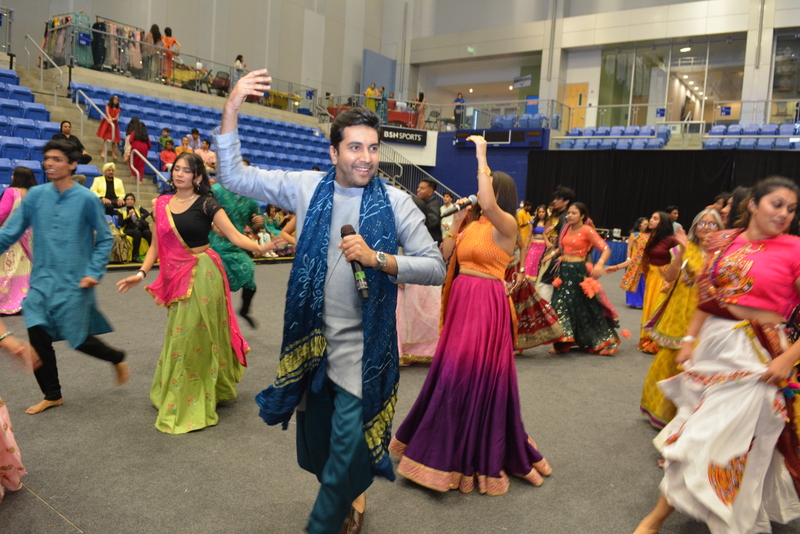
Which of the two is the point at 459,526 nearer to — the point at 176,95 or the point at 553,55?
the point at 176,95

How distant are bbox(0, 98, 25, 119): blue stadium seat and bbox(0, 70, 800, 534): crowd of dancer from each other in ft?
23.1

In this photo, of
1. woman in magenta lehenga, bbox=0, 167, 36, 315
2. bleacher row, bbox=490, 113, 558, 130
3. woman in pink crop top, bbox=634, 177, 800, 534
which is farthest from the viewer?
bleacher row, bbox=490, 113, 558, 130

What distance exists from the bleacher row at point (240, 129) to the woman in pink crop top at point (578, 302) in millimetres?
9187

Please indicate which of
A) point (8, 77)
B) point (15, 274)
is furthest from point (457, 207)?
point (8, 77)

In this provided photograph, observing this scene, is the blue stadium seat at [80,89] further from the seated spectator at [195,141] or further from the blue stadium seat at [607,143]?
the blue stadium seat at [607,143]

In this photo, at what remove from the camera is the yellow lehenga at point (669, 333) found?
3.72 m

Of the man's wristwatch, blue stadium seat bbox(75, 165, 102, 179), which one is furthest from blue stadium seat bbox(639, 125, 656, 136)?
the man's wristwatch

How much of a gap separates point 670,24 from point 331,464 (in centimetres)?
1983

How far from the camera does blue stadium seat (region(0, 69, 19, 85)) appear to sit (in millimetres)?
11406

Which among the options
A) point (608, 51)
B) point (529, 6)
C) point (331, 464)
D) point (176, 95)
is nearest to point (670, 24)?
point (608, 51)

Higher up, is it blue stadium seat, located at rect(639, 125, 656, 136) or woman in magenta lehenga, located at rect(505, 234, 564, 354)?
blue stadium seat, located at rect(639, 125, 656, 136)

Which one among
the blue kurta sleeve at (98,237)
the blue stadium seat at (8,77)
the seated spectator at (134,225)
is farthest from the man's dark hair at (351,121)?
the blue stadium seat at (8,77)

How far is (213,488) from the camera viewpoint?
113 inches

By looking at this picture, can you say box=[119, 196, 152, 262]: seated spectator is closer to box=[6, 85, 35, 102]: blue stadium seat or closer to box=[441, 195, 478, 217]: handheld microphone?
box=[6, 85, 35, 102]: blue stadium seat
